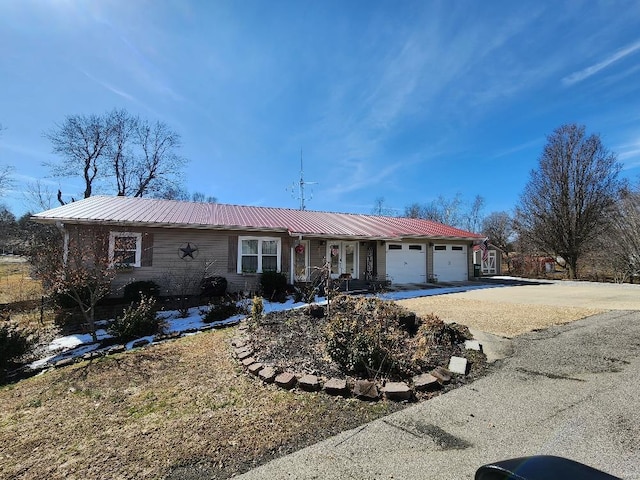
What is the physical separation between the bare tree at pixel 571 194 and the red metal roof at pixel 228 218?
1002 centimetres

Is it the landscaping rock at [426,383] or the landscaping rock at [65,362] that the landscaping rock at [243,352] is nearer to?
the landscaping rock at [426,383]

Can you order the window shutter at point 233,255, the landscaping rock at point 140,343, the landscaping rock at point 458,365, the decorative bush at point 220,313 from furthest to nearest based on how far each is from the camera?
1. the window shutter at point 233,255
2. the decorative bush at point 220,313
3. the landscaping rock at point 140,343
4. the landscaping rock at point 458,365

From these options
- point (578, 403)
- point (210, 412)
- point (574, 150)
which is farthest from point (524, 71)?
point (574, 150)

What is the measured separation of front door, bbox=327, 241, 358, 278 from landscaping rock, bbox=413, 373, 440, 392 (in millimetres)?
11478

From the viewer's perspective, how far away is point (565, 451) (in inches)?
107

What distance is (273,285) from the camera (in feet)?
41.5

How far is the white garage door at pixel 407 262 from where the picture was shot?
56.6 feet

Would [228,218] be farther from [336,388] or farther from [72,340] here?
[336,388]

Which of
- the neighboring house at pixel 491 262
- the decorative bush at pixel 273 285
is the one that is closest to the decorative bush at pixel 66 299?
the decorative bush at pixel 273 285

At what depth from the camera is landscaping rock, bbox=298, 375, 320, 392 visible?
401 cm

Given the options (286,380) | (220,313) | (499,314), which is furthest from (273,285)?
(286,380)

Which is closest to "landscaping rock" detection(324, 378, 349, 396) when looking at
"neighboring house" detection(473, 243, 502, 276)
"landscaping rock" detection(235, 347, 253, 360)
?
"landscaping rock" detection(235, 347, 253, 360)

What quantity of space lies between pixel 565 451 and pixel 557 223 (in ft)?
90.4

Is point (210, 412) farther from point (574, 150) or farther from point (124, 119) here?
point (124, 119)
